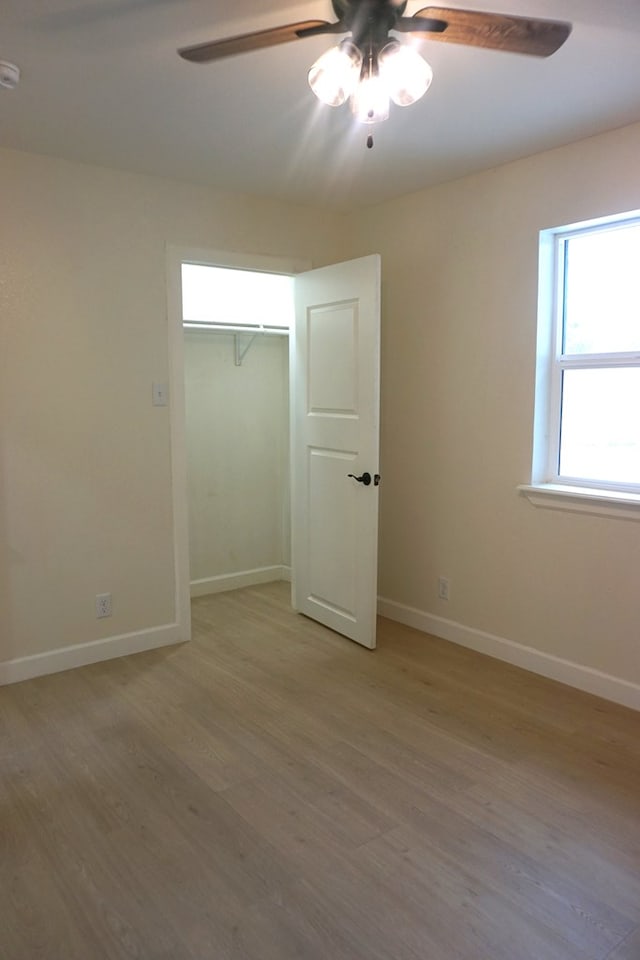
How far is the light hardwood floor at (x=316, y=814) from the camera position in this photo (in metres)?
1.65

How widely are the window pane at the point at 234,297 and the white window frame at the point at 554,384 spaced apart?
1740 mm

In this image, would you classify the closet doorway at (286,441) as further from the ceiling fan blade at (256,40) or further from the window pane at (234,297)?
the ceiling fan blade at (256,40)

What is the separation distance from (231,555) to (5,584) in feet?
5.66

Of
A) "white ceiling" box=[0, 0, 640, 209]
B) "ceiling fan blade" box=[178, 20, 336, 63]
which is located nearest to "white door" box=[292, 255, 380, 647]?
"white ceiling" box=[0, 0, 640, 209]

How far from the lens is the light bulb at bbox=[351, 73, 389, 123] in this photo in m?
1.70

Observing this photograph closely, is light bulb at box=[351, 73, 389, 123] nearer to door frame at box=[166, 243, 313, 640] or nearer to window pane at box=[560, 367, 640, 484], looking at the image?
window pane at box=[560, 367, 640, 484]

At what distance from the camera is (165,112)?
245 cm

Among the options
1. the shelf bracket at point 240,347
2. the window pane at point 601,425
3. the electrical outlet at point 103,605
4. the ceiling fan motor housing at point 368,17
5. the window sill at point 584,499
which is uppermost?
→ the ceiling fan motor housing at point 368,17

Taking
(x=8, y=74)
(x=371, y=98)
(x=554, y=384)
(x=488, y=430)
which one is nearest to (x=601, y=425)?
(x=554, y=384)

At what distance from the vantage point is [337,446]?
11.6 ft

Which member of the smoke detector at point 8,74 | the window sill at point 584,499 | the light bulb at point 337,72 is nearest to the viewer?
the light bulb at point 337,72

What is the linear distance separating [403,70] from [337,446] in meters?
2.09

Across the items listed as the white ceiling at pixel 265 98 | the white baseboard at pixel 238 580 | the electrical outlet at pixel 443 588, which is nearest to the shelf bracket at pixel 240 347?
the white ceiling at pixel 265 98

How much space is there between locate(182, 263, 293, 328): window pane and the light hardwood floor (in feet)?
7.61
